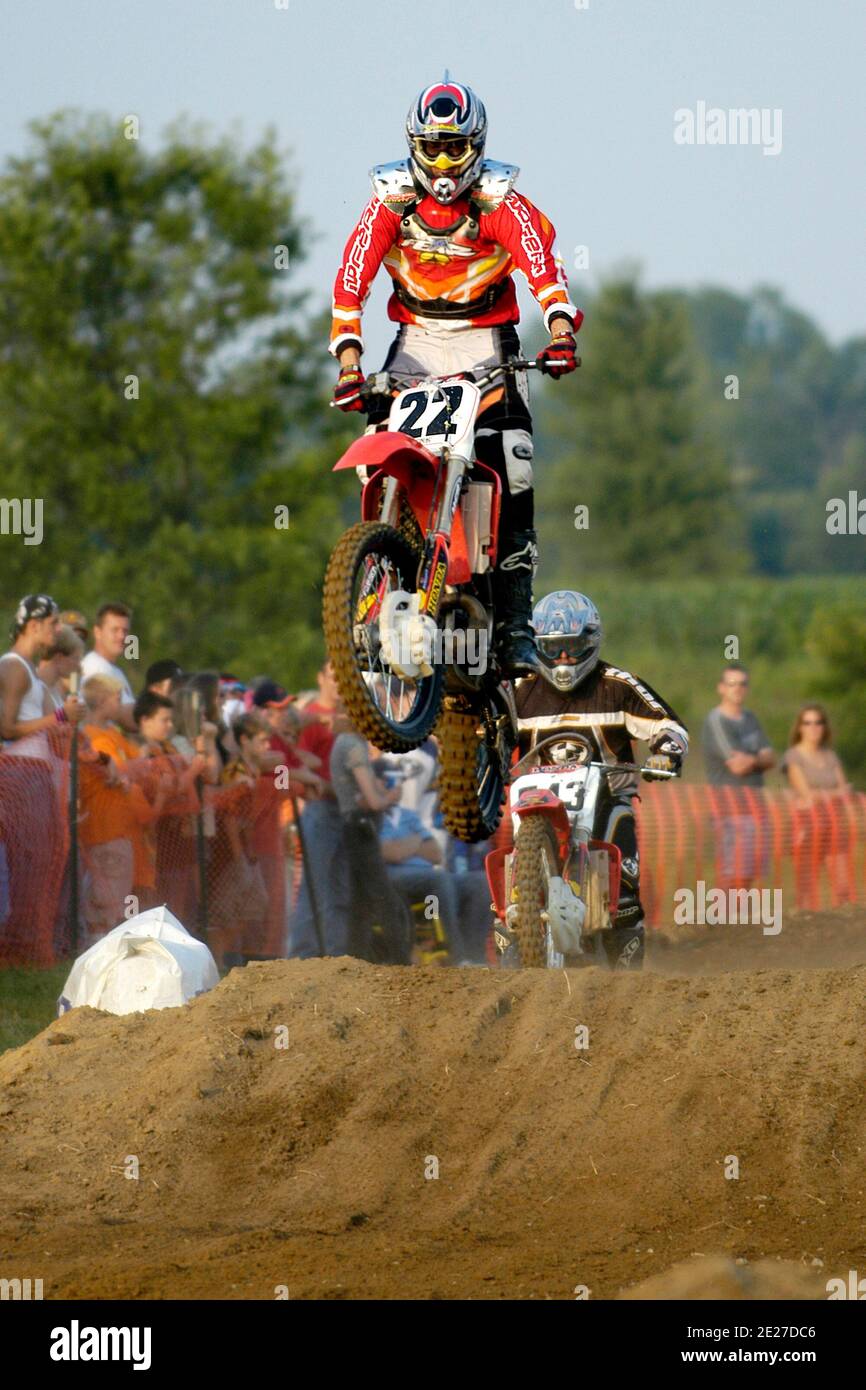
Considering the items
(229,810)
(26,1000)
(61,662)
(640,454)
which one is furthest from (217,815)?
(640,454)

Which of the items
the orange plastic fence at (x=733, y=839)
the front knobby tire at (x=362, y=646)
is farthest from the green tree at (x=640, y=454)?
the front knobby tire at (x=362, y=646)

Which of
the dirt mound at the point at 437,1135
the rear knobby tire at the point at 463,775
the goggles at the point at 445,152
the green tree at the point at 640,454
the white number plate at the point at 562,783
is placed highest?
the green tree at the point at 640,454

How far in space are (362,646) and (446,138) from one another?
235 centimetres

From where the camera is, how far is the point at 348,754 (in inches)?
491

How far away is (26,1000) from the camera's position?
10375 millimetres

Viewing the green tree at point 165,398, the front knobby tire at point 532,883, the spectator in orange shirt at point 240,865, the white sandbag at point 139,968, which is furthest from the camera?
the green tree at point 165,398

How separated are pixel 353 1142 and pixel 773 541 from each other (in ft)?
293

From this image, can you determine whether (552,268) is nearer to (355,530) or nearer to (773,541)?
(355,530)

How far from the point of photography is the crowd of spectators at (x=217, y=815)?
10656 millimetres

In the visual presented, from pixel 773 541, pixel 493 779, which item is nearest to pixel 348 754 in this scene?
pixel 493 779

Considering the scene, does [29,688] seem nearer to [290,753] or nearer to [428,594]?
[290,753]

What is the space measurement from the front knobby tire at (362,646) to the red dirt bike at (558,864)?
149 centimetres

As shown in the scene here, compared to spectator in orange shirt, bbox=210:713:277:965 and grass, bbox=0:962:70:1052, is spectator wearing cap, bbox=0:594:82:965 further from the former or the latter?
spectator in orange shirt, bbox=210:713:277:965

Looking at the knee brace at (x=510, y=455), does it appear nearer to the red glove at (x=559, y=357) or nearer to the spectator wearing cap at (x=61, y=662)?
the red glove at (x=559, y=357)
